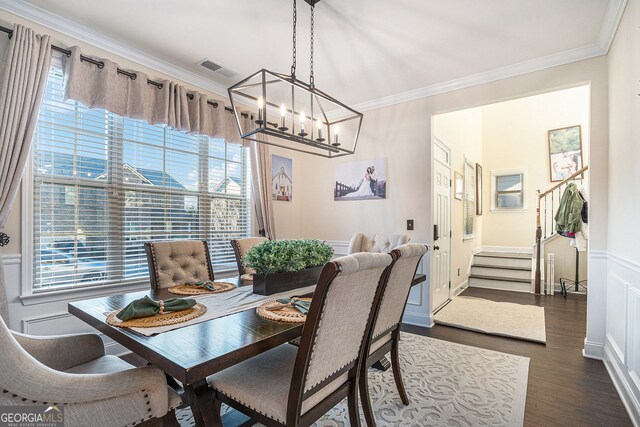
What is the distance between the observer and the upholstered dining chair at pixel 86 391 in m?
0.90

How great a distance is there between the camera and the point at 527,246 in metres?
6.41

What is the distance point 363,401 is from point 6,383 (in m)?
1.43

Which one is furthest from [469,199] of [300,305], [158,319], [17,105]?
[17,105]

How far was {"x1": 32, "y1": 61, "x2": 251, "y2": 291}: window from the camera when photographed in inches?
91.6

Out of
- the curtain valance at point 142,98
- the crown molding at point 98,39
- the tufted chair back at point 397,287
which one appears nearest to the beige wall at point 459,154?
the tufted chair back at point 397,287

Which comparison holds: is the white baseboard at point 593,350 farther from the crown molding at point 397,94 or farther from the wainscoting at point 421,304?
the crown molding at point 397,94

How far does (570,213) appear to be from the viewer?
453 centimetres

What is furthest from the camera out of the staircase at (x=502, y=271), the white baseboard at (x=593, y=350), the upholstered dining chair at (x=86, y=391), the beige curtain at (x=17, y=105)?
the staircase at (x=502, y=271)

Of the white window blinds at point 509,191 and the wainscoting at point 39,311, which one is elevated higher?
the white window blinds at point 509,191

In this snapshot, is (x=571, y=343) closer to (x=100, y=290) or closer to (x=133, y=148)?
(x=100, y=290)

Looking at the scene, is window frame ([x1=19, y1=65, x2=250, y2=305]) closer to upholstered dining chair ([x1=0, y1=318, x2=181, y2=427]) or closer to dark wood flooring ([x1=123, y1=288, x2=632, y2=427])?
dark wood flooring ([x1=123, y1=288, x2=632, y2=427])

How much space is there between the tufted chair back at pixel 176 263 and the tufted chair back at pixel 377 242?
4.94 ft

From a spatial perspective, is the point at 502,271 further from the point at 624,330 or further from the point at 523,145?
the point at 624,330

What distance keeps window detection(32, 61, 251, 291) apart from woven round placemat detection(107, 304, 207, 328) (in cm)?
136
